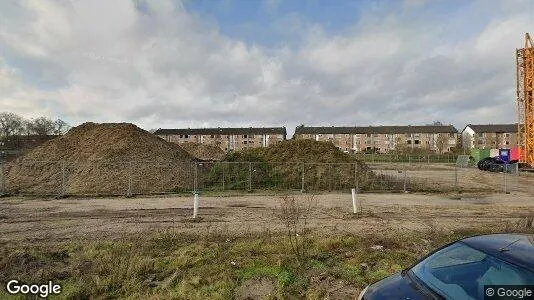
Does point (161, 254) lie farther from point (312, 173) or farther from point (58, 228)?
point (312, 173)

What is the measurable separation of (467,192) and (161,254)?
20963mm

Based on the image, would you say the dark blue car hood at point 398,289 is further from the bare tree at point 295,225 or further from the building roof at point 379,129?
the building roof at point 379,129

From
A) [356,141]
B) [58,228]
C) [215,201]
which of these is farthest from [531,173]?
[356,141]

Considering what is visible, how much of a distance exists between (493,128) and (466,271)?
13278cm

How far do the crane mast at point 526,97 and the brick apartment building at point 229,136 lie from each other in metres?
88.4

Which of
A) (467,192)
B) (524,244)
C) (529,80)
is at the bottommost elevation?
(467,192)

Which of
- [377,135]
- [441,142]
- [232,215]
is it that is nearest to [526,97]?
[232,215]

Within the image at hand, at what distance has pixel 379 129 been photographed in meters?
127

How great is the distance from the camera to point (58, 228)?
12.2 meters

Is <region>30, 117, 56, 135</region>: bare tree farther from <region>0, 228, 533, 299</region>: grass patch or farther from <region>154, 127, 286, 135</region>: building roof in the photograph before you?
<region>0, 228, 533, 299</region>: grass patch

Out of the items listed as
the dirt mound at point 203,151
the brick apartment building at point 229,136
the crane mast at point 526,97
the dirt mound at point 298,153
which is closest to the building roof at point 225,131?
the brick apartment building at point 229,136

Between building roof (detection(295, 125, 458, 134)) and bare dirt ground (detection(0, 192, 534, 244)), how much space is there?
348ft

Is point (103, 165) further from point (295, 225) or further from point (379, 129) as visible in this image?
point (379, 129)

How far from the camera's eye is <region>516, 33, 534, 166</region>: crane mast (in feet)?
124
